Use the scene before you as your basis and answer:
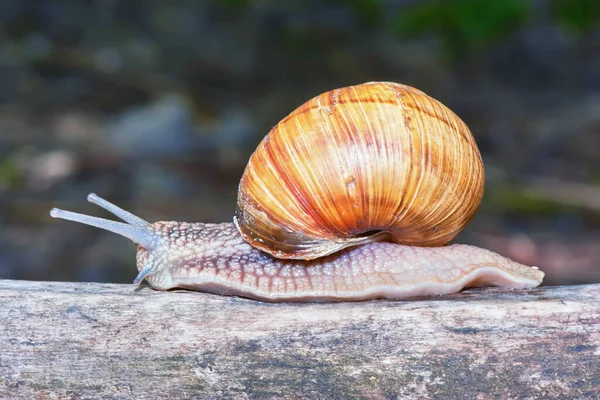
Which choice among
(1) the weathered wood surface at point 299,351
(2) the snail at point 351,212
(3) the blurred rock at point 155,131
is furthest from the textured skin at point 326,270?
(3) the blurred rock at point 155,131

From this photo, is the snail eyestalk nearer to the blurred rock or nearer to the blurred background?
the blurred background

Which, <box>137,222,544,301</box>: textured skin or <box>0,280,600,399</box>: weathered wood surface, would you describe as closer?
<box>0,280,600,399</box>: weathered wood surface

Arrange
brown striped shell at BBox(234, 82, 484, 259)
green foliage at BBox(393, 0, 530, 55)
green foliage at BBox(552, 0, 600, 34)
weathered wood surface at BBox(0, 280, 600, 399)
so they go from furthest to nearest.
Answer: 1. green foliage at BBox(552, 0, 600, 34)
2. green foliage at BBox(393, 0, 530, 55)
3. brown striped shell at BBox(234, 82, 484, 259)
4. weathered wood surface at BBox(0, 280, 600, 399)

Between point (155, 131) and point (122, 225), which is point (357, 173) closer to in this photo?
point (122, 225)

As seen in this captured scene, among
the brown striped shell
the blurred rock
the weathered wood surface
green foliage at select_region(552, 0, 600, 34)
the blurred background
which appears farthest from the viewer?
the blurred rock

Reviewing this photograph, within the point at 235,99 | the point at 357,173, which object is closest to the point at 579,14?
the point at 235,99

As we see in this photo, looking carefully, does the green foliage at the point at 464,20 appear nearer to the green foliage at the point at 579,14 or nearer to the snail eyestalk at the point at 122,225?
the green foliage at the point at 579,14

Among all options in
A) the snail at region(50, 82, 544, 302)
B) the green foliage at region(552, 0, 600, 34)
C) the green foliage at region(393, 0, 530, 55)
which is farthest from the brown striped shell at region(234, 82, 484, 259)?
the green foliage at region(552, 0, 600, 34)
